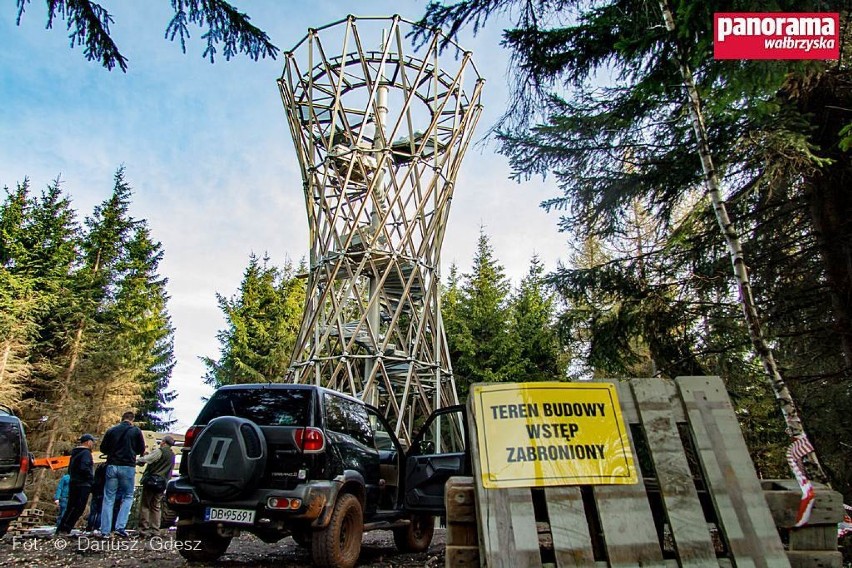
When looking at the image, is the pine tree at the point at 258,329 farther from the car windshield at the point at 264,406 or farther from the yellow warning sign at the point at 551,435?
the yellow warning sign at the point at 551,435

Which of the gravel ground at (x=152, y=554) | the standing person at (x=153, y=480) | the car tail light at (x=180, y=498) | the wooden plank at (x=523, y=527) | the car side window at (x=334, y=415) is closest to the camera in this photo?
the wooden plank at (x=523, y=527)

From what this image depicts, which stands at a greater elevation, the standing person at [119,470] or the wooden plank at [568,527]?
the standing person at [119,470]

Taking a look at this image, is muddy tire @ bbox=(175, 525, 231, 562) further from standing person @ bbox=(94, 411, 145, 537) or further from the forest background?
the forest background

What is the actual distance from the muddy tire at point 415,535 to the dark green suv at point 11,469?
436 centimetres

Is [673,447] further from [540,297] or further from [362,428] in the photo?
[540,297]

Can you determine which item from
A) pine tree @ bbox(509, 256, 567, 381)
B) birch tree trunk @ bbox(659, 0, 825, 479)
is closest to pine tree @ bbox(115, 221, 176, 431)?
pine tree @ bbox(509, 256, 567, 381)

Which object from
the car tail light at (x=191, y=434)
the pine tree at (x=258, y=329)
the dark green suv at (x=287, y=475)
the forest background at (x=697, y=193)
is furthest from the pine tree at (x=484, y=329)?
the car tail light at (x=191, y=434)

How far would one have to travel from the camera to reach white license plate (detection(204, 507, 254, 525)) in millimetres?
3975

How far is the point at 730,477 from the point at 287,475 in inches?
118

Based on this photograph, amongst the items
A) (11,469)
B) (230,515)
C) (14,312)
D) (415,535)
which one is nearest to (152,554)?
(230,515)

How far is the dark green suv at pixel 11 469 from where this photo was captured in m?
6.04

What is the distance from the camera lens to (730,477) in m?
2.44

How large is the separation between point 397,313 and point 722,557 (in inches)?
348

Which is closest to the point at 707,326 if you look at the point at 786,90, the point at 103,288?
the point at 786,90
